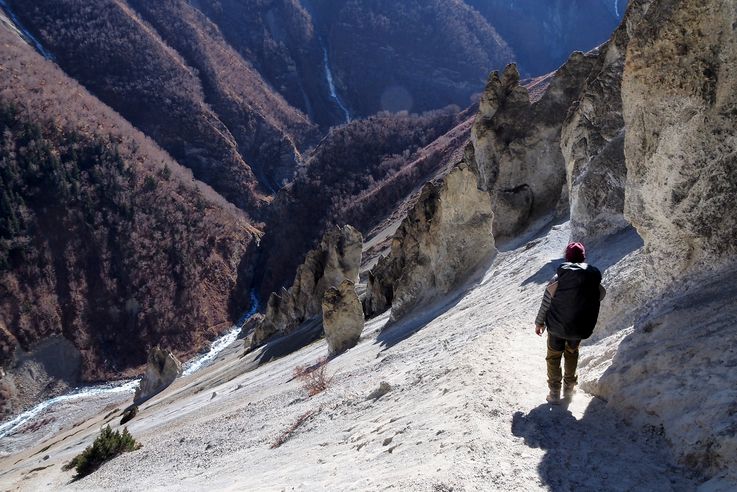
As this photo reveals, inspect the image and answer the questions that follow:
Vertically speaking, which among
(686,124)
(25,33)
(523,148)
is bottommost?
(686,124)

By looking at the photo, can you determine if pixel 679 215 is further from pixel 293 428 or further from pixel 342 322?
pixel 342 322

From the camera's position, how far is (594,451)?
17.9 feet

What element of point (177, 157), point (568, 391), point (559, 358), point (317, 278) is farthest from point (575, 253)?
point (177, 157)

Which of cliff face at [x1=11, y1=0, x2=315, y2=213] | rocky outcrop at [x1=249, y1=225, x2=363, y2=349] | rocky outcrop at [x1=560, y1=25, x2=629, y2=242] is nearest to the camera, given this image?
rocky outcrop at [x1=560, y1=25, x2=629, y2=242]

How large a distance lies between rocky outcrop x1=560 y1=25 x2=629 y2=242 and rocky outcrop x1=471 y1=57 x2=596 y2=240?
4.52 metres

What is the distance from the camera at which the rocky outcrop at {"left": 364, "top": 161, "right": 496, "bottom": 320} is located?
21.2 metres

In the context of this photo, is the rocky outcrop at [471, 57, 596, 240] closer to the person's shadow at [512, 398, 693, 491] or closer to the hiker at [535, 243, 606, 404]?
the hiker at [535, 243, 606, 404]

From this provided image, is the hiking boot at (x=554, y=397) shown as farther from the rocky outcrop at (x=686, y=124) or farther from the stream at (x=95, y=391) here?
the stream at (x=95, y=391)

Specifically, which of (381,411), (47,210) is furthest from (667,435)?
(47,210)

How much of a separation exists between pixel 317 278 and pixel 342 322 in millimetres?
19145

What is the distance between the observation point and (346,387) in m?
12.1

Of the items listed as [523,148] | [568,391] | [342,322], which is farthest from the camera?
[523,148]

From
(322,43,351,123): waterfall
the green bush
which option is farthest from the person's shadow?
(322,43,351,123): waterfall

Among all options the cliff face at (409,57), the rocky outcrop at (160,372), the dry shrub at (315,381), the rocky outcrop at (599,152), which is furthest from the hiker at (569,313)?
the cliff face at (409,57)
